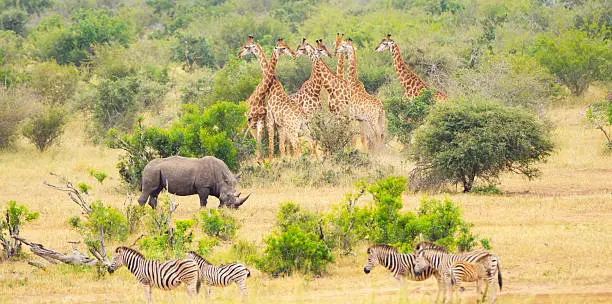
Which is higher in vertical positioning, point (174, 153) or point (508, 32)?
point (508, 32)

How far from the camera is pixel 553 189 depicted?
56.9 feet

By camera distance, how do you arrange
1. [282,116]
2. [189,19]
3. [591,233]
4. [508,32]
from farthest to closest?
1. [189,19]
2. [508,32]
3. [282,116]
4. [591,233]

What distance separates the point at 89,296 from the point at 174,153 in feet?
26.4

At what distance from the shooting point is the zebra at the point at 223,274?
31.0 ft

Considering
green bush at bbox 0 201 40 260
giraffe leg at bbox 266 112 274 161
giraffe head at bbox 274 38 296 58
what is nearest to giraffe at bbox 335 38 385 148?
giraffe head at bbox 274 38 296 58

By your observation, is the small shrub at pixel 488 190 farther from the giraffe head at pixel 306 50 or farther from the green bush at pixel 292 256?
the green bush at pixel 292 256

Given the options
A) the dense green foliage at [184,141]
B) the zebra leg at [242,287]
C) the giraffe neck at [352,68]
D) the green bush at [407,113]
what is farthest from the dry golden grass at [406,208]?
the giraffe neck at [352,68]

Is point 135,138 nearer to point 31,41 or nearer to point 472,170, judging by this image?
point 472,170

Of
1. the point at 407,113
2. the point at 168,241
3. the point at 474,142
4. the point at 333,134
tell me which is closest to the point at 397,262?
the point at 168,241

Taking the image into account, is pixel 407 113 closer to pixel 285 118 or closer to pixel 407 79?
pixel 407 79

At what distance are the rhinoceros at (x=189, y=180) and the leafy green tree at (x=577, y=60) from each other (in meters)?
15.7

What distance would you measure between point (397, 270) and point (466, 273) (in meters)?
0.81

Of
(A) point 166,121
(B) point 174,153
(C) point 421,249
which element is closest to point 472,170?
(B) point 174,153

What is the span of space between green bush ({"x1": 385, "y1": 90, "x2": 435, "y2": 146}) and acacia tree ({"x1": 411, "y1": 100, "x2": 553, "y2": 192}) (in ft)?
12.9
